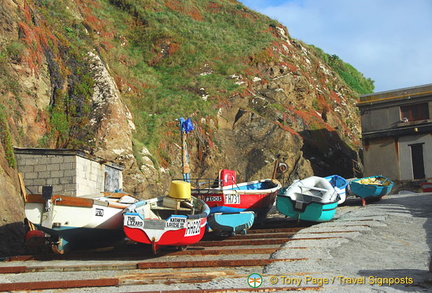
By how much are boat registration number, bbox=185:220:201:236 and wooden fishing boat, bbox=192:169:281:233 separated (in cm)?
182

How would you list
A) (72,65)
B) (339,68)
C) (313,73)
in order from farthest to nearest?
(339,68)
(313,73)
(72,65)

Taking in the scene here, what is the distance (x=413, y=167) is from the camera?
31.2 m

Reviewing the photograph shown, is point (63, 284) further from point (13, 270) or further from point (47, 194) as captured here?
point (47, 194)

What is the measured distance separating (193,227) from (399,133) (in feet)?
76.2

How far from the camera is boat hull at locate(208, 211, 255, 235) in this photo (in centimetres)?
1481

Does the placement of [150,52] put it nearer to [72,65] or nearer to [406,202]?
→ [72,65]

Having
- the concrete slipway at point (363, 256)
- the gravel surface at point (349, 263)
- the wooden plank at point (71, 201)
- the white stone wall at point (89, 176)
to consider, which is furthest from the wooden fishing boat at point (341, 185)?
the wooden plank at point (71, 201)

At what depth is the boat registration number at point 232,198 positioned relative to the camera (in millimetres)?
17039

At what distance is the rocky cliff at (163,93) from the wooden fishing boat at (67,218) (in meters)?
3.03

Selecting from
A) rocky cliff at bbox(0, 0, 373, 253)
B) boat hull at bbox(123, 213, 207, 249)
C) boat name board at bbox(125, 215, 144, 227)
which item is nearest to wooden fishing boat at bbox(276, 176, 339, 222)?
boat hull at bbox(123, 213, 207, 249)

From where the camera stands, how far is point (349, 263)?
395 inches

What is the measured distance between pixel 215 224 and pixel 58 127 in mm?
14757

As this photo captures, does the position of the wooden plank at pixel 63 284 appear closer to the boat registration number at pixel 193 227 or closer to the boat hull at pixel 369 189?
the boat registration number at pixel 193 227

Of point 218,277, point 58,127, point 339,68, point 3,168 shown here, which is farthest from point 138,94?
point 339,68
